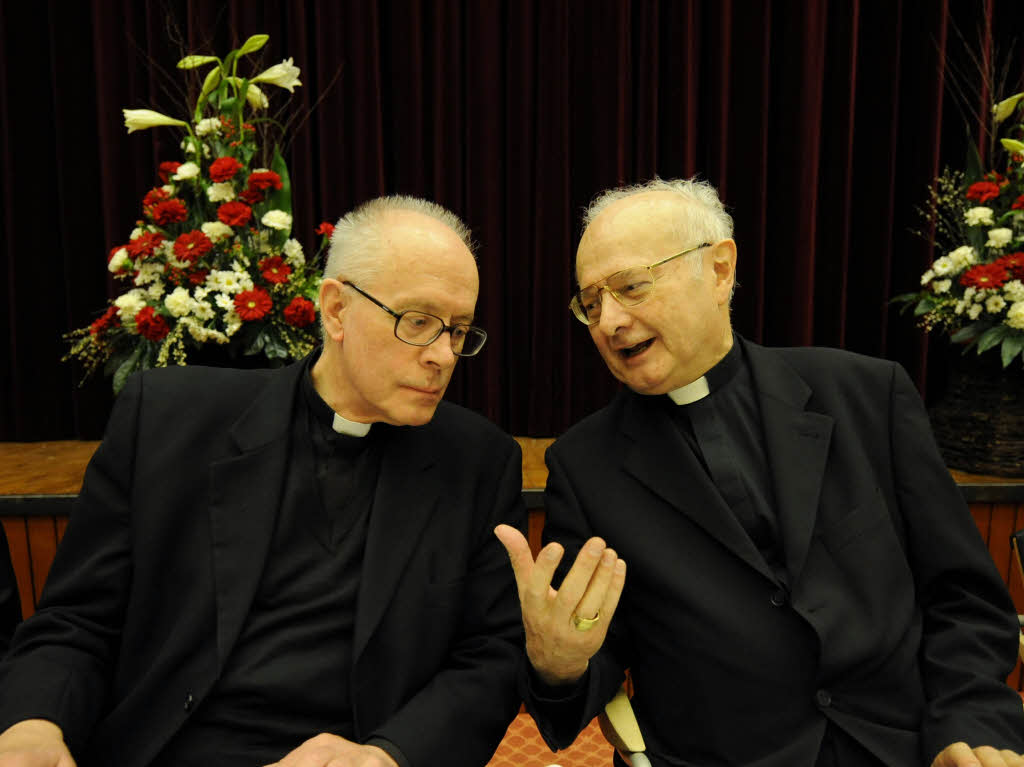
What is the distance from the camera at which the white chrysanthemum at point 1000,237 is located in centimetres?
281

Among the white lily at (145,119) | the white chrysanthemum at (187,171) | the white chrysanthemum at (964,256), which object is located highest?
the white lily at (145,119)

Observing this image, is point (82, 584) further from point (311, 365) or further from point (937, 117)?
point (937, 117)

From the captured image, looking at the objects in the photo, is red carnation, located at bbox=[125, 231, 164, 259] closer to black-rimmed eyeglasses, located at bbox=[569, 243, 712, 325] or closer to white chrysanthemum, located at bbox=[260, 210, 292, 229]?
white chrysanthemum, located at bbox=[260, 210, 292, 229]

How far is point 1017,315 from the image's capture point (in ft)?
9.00

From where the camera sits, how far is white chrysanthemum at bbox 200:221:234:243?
8.63 ft

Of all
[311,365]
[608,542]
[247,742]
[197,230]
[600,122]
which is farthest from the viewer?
[600,122]

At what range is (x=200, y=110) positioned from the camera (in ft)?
9.06

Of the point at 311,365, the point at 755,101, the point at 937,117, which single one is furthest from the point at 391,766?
the point at 937,117

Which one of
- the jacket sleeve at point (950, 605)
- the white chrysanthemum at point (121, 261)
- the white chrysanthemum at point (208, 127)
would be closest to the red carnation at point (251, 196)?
the white chrysanthemum at point (208, 127)

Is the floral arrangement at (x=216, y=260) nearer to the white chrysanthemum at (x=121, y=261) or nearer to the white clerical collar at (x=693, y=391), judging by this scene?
the white chrysanthemum at (x=121, y=261)

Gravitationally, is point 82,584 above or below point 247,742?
above

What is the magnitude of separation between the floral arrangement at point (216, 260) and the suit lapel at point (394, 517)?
116 centimetres

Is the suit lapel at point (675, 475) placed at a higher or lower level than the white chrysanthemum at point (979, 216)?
lower

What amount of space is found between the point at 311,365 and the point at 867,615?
51.9 inches
